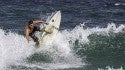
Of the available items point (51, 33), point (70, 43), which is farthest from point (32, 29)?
point (70, 43)

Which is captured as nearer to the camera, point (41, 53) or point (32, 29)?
point (32, 29)

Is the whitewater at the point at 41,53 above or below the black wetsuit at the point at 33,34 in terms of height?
below

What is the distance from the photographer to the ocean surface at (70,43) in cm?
2456

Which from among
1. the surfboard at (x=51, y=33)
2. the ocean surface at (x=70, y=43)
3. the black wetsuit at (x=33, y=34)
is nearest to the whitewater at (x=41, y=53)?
the ocean surface at (x=70, y=43)

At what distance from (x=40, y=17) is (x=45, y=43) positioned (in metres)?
12.8

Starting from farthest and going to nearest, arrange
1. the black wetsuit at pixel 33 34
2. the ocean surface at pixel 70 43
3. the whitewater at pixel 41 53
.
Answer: the black wetsuit at pixel 33 34 → the ocean surface at pixel 70 43 → the whitewater at pixel 41 53

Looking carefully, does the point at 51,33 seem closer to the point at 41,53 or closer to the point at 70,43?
the point at 70,43

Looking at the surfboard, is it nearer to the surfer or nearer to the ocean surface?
the ocean surface

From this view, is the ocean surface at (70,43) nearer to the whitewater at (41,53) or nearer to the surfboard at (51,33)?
the whitewater at (41,53)

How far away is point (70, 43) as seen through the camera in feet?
94.8

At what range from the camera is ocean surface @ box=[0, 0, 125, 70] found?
24.6 m

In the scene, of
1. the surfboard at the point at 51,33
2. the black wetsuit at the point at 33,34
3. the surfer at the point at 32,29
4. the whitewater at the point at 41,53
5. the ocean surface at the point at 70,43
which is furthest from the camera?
the surfboard at the point at 51,33

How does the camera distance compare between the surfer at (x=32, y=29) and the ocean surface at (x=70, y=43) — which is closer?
the ocean surface at (x=70, y=43)

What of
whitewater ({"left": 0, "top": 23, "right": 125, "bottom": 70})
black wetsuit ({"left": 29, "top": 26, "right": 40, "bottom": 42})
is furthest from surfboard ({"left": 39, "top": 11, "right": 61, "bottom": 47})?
black wetsuit ({"left": 29, "top": 26, "right": 40, "bottom": 42})
